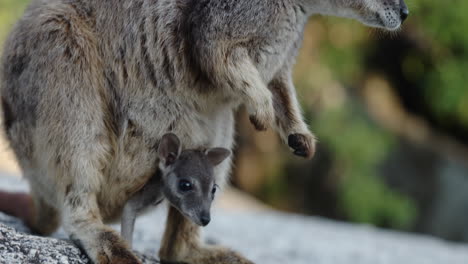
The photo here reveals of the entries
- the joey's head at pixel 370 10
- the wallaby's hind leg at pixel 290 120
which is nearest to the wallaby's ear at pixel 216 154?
the wallaby's hind leg at pixel 290 120

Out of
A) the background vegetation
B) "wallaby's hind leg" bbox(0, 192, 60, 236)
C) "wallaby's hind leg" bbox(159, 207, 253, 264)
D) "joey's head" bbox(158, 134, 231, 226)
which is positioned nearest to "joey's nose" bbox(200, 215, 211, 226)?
"joey's head" bbox(158, 134, 231, 226)

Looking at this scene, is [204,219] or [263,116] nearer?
[204,219]

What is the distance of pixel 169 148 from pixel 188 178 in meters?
0.19

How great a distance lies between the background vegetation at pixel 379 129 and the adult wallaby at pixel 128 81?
18.3ft

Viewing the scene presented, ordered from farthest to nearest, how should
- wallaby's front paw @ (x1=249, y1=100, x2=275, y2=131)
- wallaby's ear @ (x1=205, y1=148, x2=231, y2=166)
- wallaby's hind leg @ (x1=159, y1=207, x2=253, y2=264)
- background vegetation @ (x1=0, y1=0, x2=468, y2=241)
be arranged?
background vegetation @ (x1=0, y1=0, x2=468, y2=241) < wallaby's hind leg @ (x1=159, y1=207, x2=253, y2=264) < wallaby's ear @ (x1=205, y1=148, x2=231, y2=166) < wallaby's front paw @ (x1=249, y1=100, x2=275, y2=131)

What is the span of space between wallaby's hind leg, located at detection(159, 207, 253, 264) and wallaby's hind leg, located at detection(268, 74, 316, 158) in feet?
2.45

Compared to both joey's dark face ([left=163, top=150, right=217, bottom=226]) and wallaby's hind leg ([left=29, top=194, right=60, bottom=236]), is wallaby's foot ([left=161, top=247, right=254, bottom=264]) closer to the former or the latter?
joey's dark face ([left=163, top=150, right=217, bottom=226])

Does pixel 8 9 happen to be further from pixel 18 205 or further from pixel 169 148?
pixel 169 148

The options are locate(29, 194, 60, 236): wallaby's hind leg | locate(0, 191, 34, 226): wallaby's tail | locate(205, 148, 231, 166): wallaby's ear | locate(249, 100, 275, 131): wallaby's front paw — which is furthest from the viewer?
locate(0, 191, 34, 226): wallaby's tail

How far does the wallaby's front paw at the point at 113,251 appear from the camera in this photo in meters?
3.61

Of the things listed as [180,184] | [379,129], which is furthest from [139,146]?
[379,129]

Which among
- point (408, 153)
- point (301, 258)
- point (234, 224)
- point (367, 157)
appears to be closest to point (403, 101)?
point (408, 153)

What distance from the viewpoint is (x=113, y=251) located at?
366 cm

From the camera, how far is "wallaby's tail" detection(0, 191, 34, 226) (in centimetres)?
466
